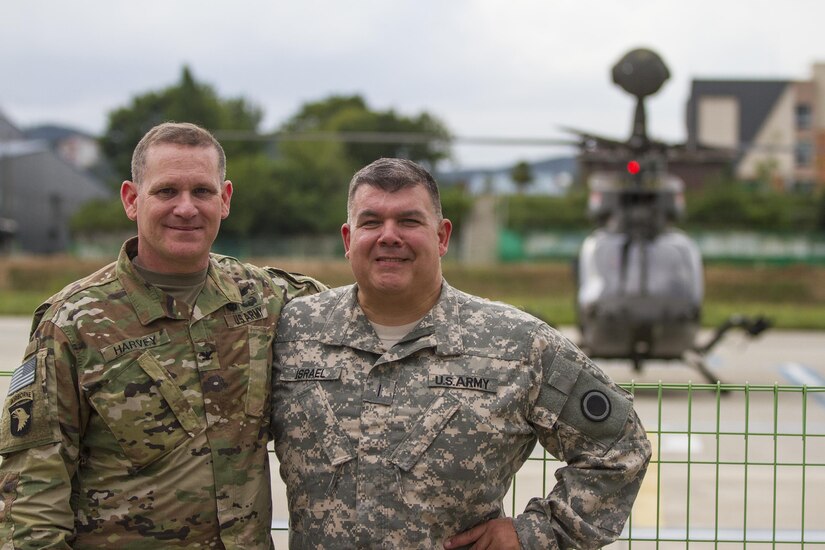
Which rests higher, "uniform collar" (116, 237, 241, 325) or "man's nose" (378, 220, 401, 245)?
"man's nose" (378, 220, 401, 245)

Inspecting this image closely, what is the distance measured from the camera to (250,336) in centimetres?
264

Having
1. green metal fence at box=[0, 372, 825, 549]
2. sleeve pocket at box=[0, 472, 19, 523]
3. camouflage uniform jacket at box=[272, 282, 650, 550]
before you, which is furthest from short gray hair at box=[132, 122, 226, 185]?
green metal fence at box=[0, 372, 825, 549]

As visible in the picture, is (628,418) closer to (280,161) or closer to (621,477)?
(621,477)

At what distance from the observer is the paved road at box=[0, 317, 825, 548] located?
12.3 feet

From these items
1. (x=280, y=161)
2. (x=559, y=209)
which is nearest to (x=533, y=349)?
(x=559, y=209)

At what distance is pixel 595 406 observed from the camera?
256cm

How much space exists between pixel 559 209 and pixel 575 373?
144 ft

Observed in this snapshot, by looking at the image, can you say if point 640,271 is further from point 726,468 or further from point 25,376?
point 25,376

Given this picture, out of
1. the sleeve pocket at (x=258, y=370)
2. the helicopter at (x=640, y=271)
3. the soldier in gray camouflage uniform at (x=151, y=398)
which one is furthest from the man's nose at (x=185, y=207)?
the helicopter at (x=640, y=271)

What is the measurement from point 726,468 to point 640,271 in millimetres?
3792

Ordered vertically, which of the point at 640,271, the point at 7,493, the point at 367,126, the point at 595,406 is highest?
the point at 367,126

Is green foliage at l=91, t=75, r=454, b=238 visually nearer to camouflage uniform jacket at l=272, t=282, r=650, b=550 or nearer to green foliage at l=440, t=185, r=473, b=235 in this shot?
green foliage at l=440, t=185, r=473, b=235

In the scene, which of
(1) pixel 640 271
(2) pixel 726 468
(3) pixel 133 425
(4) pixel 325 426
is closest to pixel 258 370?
(4) pixel 325 426

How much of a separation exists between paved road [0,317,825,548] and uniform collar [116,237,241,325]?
1.31 metres
